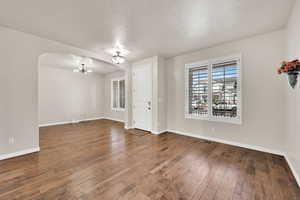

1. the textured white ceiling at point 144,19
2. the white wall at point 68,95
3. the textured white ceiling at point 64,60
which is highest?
the textured white ceiling at point 64,60

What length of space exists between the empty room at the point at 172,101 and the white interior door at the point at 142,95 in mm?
102

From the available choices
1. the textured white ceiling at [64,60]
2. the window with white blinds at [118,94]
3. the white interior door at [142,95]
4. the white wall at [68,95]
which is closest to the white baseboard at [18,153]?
the textured white ceiling at [64,60]

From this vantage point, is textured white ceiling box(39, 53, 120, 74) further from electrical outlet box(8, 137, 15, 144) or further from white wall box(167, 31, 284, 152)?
white wall box(167, 31, 284, 152)

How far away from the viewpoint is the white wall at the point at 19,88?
2717 mm

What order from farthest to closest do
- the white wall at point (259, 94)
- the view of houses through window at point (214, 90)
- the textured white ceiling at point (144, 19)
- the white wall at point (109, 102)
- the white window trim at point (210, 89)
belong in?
1. the white wall at point (109, 102)
2. the view of houses through window at point (214, 90)
3. the white window trim at point (210, 89)
4. the white wall at point (259, 94)
5. the textured white ceiling at point (144, 19)

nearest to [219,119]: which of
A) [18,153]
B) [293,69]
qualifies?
[293,69]

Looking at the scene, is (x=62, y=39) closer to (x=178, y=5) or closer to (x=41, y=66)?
(x=178, y=5)

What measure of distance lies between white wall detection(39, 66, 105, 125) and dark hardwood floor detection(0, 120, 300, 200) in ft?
11.0

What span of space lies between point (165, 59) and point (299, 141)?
4063mm

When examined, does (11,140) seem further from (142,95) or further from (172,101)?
(172,101)

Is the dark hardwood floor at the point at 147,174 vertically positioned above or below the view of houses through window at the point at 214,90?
below

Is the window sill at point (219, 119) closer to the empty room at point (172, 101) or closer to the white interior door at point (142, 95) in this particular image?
the empty room at point (172, 101)

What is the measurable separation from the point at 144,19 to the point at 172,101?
2.98 m

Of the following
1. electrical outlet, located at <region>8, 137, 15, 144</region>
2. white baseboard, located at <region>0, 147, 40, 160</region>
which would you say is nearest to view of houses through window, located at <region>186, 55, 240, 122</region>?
white baseboard, located at <region>0, 147, 40, 160</region>
